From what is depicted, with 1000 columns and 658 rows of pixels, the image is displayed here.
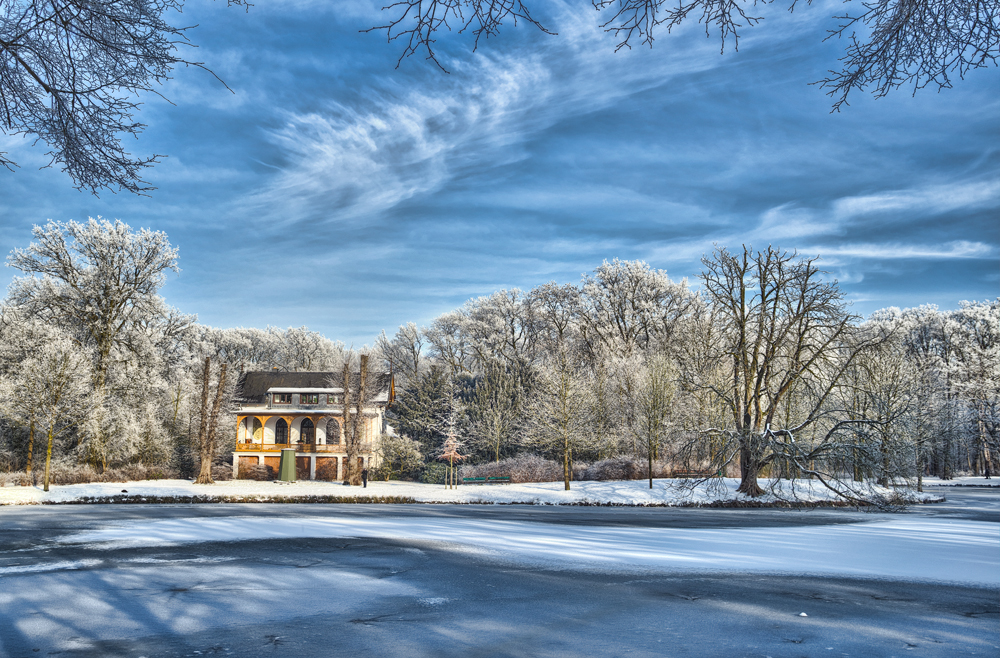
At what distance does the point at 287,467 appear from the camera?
129 ft

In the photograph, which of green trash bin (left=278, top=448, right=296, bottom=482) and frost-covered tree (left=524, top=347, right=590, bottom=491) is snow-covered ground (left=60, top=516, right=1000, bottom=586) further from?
green trash bin (left=278, top=448, right=296, bottom=482)

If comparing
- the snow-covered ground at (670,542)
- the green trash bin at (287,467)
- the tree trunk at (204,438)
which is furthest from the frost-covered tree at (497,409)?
the snow-covered ground at (670,542)

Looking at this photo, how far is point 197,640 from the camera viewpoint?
19.1ft

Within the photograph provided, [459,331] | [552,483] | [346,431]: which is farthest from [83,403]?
[459,331]

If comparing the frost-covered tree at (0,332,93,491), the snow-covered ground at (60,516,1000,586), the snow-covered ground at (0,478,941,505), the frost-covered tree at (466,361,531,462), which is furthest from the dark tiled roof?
the snow-covered ground at (60,516,1000,586)

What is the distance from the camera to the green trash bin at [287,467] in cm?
3909

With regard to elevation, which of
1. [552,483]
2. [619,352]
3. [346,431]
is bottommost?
[552,483]

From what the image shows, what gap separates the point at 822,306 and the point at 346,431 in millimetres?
27474

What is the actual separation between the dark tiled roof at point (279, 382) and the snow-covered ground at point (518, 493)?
47.0ft

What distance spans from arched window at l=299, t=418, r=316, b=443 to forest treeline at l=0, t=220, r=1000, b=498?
489cm

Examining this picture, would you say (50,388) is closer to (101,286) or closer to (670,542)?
(101,286)

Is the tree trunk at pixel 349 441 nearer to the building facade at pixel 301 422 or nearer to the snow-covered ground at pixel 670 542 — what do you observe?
the building facade at pixel 301 422

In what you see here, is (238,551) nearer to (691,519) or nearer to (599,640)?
(599,640)

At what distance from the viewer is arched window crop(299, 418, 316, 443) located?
46344mm
